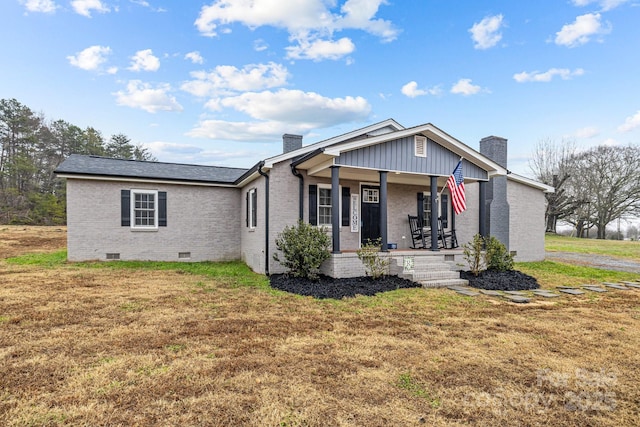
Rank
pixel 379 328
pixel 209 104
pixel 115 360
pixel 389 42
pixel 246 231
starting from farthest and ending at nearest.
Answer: pixel 209 104
pixel 389 42
pixel 246 231
pixel 379 328
pixel 115 360

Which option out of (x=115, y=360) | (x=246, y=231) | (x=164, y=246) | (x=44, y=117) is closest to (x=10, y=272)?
(x=164, y=246)

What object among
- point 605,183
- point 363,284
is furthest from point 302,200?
point 605,183

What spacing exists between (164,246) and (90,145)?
26935 millimetres

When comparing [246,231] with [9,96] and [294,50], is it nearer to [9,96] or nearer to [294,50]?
[294,50]

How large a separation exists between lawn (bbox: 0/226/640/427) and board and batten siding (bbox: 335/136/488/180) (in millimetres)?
3564

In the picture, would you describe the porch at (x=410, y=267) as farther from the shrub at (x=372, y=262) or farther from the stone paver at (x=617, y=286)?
the stone paver at (x=617, y=286)

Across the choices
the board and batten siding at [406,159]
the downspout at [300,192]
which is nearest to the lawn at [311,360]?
the downspout at [300,192]

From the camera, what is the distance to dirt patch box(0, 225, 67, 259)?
1413cm

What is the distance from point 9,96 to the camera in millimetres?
27969

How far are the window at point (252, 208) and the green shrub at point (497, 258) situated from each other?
7179 mm

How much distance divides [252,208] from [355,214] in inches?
133

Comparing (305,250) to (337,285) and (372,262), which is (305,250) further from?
(372,262)

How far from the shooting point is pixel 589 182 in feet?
90.0

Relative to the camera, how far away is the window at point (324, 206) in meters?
10.2
